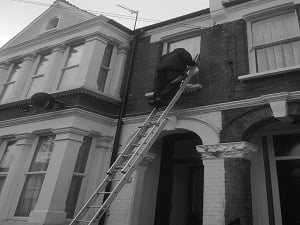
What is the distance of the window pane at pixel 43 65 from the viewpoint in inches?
377

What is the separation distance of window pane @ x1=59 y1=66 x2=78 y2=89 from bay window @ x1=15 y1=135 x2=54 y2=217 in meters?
1.56

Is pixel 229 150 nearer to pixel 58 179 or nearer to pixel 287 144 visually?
pixel 287 144

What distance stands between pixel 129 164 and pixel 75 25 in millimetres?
5996

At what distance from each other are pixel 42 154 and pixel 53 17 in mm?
5507

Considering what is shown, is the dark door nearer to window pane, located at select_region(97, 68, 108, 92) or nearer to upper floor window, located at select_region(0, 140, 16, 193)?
window pane, located at select_region(97, 68, 108, 92)

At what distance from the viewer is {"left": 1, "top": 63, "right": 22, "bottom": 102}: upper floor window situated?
404 inches

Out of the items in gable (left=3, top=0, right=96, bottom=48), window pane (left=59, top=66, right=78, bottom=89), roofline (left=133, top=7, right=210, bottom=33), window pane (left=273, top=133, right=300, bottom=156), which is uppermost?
gable (left=3, top=0, right=96, bottom=48)

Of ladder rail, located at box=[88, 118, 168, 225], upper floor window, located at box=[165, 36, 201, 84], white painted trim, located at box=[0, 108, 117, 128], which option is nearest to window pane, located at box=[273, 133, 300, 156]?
upper floor window, located at box=[165, 36, 201, 84]

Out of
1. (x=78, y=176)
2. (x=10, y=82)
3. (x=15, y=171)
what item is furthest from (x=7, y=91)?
(x=78, y=176)

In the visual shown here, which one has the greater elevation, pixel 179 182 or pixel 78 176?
pixel 179 182

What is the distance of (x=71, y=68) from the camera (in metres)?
8.80

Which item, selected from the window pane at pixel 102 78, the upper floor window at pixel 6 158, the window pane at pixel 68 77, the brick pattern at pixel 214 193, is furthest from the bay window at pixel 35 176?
the brick pattern at pixel 214 193

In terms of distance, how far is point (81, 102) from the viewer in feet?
25.3

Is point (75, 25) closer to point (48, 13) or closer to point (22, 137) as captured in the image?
point (48, 13)
